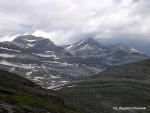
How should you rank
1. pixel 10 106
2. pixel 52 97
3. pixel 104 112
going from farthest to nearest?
pixel 104 112, pixel 52 97, pixel 10 106

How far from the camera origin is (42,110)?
95.3 meters

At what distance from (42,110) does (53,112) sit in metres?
3.62

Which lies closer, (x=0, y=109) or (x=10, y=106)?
(x=0, y=109)

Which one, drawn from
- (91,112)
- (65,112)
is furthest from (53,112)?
(91,112)

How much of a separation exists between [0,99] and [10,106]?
20.5ft

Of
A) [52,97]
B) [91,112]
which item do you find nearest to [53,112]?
[52,97]

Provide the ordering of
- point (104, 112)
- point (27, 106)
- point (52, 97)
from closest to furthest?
point (27, 106) < point (52, 97) < point (104, 112)

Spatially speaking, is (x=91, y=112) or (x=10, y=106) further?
(x=91, y=112)

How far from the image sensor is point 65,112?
108 metres

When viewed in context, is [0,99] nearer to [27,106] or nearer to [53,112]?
[27,106]

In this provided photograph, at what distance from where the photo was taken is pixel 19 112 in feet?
268

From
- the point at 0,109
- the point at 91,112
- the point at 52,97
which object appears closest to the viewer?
the point at 0,109

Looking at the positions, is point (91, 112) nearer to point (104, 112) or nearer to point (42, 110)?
point (104, 112)

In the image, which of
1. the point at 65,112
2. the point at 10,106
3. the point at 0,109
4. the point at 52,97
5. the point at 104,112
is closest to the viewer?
the point at 0,109
